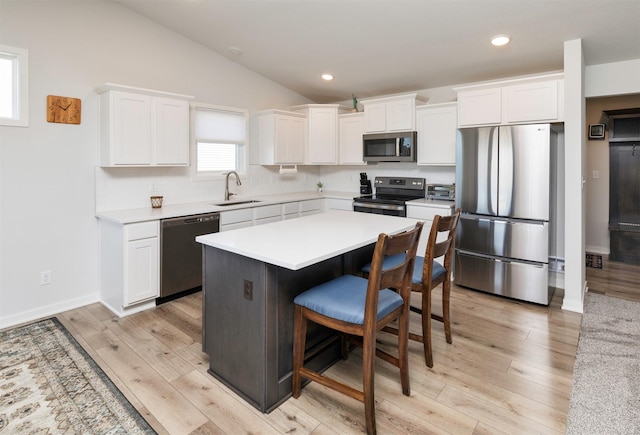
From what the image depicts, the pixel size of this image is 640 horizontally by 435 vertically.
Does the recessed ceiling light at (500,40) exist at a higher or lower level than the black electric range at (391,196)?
higher

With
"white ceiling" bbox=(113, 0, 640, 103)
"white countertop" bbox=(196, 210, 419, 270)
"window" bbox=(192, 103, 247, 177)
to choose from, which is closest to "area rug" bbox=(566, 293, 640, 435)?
"white countertop" bbox=(196, 210, 419, 270)

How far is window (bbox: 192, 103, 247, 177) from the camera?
4.52 metres

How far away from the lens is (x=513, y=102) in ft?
12.0

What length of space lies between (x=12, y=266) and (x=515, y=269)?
15.0 ft

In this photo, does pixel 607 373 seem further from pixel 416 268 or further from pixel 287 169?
pixel 287 169

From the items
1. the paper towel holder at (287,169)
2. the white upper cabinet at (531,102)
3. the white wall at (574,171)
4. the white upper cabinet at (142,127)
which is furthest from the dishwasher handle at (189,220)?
the white wall at (574,171)

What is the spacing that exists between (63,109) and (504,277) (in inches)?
176

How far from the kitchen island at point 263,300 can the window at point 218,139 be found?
250cm

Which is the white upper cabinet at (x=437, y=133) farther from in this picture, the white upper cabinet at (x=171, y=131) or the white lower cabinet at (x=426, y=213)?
the white upper cabinet at (x=171, y=131)

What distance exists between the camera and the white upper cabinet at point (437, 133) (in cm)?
432

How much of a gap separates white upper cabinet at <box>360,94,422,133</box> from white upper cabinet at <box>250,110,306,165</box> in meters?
1.05

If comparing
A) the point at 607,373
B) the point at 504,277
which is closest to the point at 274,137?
the point at 504,277

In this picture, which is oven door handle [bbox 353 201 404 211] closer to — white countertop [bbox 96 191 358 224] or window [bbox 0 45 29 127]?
white countertop [bbox 96 191 358 224]

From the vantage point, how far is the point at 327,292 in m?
2.05
